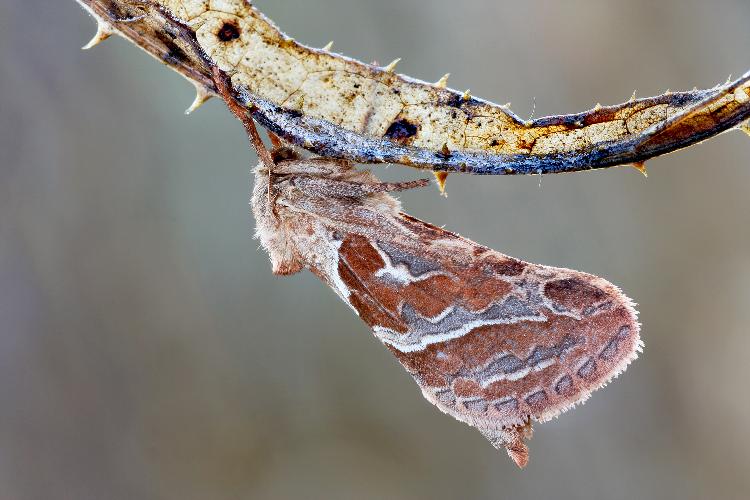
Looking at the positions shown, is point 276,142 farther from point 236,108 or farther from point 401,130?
point 401,130

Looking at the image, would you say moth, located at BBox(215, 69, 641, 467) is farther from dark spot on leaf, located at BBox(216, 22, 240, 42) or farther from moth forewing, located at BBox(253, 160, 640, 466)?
dark spot on leaf, located at BBox(216, 22, 240, 42)

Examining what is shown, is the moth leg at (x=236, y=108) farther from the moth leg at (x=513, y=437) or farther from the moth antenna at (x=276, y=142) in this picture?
the moth leg at (x=513, y=437)

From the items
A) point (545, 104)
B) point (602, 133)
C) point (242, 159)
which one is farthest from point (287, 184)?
point (545, 104)

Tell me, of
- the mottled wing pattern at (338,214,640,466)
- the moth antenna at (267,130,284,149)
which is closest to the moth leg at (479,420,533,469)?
the mottled wing pattern at (338,214,640,466)

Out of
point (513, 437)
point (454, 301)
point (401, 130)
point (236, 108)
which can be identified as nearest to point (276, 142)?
point (236, 108)

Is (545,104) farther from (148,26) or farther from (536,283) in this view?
(148,26)

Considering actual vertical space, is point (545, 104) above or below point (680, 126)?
above
